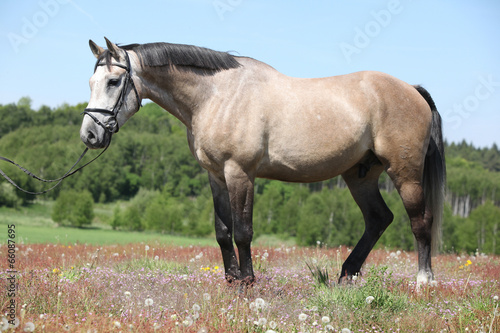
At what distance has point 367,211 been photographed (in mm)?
6477

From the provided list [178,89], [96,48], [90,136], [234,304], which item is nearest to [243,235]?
[234,304]

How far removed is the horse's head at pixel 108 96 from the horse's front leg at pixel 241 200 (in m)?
1.38

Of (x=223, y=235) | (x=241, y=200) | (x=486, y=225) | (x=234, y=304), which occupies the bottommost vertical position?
(x=486, y=225)

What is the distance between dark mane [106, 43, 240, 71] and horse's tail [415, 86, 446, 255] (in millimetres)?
3121

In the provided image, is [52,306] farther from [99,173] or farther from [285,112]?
[99,173]

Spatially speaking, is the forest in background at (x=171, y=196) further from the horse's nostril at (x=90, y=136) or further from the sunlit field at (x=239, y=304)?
the horse's nostril at (x=90, y=136)

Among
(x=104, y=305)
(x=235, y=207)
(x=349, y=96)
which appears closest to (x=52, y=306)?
(x=104, y=305)

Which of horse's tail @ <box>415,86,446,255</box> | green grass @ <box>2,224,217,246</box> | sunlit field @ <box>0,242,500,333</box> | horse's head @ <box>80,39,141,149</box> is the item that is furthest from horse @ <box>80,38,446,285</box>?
green grass @ <box>2,224,217,246</box>

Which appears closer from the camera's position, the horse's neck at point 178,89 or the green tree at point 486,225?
the horse's neck at point 178,89

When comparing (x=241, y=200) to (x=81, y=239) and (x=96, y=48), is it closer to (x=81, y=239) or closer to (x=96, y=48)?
(x=96, y=48)

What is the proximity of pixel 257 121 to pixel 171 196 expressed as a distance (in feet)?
238

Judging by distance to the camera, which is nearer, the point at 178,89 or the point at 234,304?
the point at 234,304

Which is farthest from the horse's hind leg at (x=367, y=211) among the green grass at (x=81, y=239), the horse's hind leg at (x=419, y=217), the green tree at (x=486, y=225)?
the green tree at (x=486, y=225)

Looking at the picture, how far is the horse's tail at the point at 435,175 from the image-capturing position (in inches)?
254
